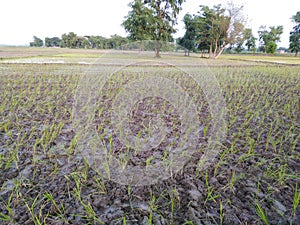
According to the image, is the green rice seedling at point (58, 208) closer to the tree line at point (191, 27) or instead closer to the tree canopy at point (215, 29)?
the tree line at point (191, 27)

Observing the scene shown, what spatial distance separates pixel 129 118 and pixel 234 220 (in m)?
1.82

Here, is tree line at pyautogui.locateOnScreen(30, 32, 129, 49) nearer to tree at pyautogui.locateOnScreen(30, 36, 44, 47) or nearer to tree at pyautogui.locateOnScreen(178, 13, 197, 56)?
tree at pyautogui.locateOnScreen(30, 36, 44, 47)

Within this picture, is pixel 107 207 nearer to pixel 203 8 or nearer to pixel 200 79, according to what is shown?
pixel 200 79

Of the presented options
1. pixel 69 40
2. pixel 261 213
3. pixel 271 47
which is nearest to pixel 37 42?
pixel 69 40

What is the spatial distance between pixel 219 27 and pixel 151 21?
26.4 ft

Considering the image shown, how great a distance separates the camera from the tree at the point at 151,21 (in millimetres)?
15656

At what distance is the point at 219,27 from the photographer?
2033 centimetres

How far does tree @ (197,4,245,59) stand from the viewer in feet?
63.9

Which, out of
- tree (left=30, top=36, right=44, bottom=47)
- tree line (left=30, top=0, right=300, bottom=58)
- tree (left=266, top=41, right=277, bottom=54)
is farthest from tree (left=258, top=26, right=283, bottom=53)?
tree (left=30, top=36, right=44, bottom=47)

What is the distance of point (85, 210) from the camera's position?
1.27 metres

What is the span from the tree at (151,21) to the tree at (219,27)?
460 centimetres

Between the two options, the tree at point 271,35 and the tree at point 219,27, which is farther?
the tree at point 271,35

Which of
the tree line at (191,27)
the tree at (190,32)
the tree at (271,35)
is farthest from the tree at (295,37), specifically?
the tree at (190,32)

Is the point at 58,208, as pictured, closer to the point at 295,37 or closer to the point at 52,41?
the point at 295,37
